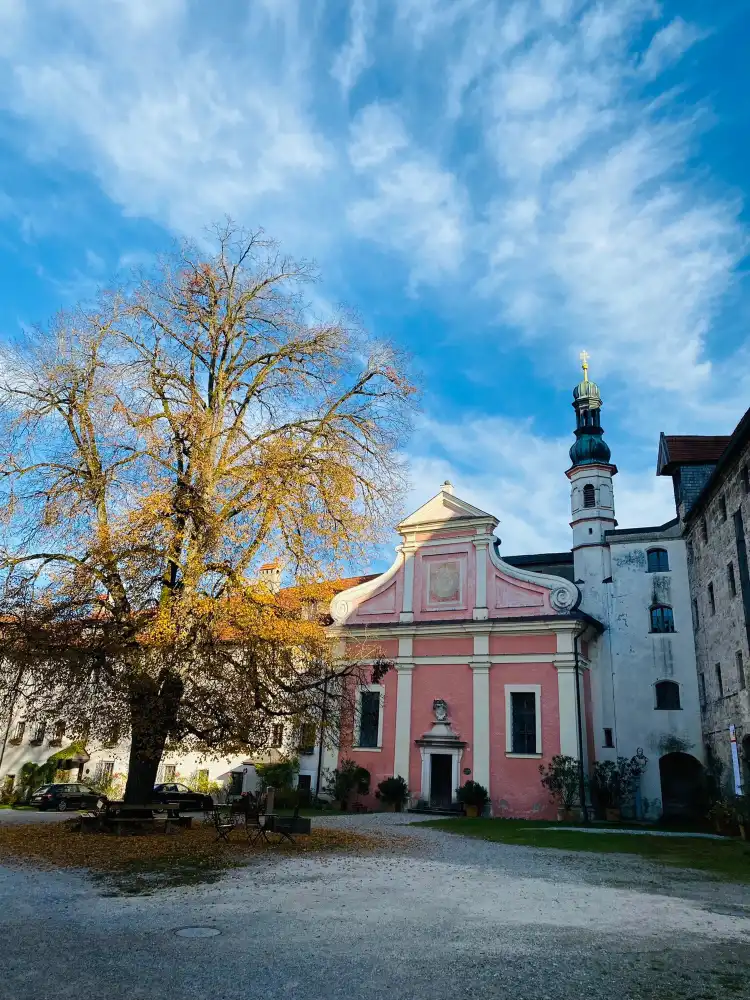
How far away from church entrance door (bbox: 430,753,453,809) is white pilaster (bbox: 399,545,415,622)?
5.62 meters

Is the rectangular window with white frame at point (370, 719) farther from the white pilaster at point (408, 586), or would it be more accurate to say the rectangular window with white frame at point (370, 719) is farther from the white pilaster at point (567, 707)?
the white pilaster at point (567, 707)

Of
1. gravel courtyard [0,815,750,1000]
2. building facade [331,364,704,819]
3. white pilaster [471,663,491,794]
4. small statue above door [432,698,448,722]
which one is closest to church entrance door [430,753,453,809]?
building facade [331,364,704,819]

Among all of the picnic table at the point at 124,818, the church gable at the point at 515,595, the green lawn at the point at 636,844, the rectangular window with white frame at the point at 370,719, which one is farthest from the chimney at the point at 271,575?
the church gable at the point at 515,595

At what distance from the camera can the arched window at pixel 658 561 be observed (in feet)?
96.7

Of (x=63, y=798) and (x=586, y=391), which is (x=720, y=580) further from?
(x=63, y=798)

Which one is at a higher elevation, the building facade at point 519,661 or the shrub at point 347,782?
the building facade at point 519,661

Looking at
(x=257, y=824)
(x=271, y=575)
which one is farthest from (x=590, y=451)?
(x=257, y=824)

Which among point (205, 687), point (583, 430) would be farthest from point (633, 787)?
point (205, 687)

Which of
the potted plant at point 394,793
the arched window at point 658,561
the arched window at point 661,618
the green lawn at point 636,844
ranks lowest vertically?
the green lawn at point 636,844

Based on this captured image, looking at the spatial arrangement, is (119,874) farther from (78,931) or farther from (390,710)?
(390,710)

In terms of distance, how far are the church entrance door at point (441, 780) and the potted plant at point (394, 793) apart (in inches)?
42.6

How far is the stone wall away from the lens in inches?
798

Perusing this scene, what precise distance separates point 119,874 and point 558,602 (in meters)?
20.6

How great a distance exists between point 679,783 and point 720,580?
9094mm
